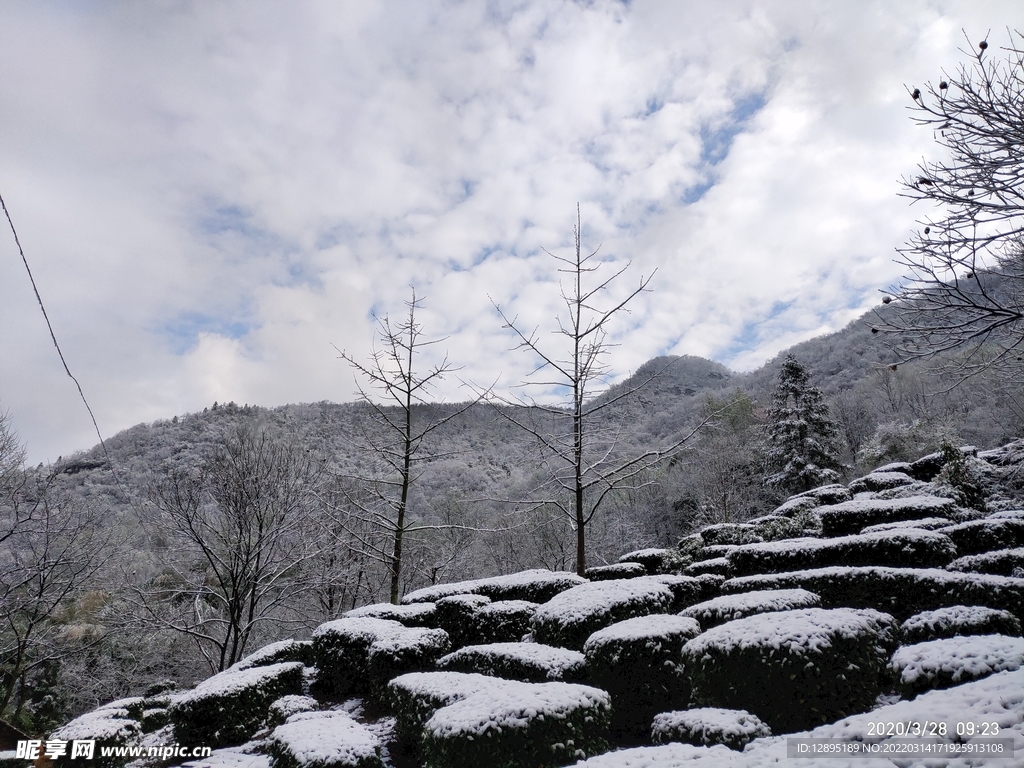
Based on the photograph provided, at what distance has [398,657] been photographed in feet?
20.0

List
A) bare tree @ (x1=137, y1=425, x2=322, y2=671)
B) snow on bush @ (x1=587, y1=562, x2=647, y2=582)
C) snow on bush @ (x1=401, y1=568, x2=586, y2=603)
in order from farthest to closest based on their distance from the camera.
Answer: bare tree @ (x1=137, y1=425, x2=322, y2=671) → snow on bush @ (x1=587, y1=562, x2=647, y2=582) → snow on bush @ (x1=401, y1=568, x2=586, y2=603)

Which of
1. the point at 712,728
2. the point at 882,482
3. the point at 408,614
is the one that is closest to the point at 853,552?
the point at 712,728

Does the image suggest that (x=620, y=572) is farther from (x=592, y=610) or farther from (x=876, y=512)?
(x=876, y=512)

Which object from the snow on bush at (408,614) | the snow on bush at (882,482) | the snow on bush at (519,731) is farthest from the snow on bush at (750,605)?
the snow on bush at (882,482)

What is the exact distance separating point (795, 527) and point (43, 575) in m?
17.5

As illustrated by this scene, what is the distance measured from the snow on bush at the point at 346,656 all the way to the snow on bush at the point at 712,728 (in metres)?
4.16

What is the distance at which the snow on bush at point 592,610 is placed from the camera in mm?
5477

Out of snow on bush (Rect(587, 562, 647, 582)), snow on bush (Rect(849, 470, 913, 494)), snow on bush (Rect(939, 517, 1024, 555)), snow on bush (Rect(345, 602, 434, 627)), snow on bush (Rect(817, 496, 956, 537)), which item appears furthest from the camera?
snow on bush (Rect(849, 470, 913, 494))

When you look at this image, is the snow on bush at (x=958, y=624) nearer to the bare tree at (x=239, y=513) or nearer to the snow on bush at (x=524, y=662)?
the snow on bush at (x=524, y=662)

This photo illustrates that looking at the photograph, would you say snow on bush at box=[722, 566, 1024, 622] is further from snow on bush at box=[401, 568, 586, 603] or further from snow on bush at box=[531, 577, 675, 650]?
snow on bush at box=[401, 568, 586, 603]

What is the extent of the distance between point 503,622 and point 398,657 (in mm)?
1464

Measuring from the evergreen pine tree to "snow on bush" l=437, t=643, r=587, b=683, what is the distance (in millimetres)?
22746

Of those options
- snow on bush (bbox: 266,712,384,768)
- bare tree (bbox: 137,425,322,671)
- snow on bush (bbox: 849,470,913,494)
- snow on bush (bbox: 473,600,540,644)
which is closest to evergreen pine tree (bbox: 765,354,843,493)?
snow on bush (bbox: 849,470,913,494)

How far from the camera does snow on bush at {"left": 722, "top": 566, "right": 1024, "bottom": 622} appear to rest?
14.8 ft
